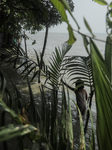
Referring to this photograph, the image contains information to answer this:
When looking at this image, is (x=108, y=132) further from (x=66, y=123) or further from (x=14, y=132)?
(x=14, y=132)

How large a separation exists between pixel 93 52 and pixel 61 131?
337 millimetres

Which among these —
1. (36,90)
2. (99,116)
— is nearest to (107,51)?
(99,116)

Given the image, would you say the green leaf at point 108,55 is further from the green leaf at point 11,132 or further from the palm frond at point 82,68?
the palm frond at point 82,68

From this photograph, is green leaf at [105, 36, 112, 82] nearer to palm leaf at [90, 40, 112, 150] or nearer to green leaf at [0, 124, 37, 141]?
palm leaf at [90, 40, 112, 150]

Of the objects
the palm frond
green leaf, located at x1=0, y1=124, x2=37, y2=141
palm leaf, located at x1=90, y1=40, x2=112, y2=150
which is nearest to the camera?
green leaf, located at x1=0, y1=124, x2=37, y2=141

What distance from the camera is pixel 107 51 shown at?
0.64 metres

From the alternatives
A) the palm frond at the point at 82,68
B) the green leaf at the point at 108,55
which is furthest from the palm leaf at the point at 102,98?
the palm frond at the point at 82,68

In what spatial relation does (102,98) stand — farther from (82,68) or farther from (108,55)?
(82,68)

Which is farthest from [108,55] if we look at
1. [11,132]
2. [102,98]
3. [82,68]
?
[82,68]

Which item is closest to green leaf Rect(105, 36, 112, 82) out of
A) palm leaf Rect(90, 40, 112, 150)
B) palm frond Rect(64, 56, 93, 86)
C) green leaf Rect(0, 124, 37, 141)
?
palm leaf Rect(90, 40, 112, 150)

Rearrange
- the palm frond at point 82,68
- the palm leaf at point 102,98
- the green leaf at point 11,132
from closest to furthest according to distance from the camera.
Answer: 1. the green leaf at point 11,132
2. the palm leaf at point 102,98
3. the palm frond at point 82,68

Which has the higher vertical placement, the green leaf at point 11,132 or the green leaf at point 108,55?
the green leaf at point 108,55

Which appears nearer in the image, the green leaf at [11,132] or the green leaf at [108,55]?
the green leaf at [11,132]

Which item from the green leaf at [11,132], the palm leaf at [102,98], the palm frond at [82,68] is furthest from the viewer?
the palm frond at [82,68]
